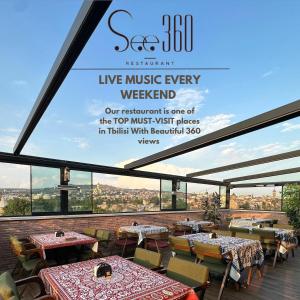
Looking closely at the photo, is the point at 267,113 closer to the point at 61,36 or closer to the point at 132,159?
the point at 61,36

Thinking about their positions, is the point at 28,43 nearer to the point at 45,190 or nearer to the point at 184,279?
the point at 184,279

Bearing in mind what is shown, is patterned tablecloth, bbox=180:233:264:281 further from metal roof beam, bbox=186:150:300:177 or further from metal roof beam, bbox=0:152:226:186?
metal roof beam, bbox=0:152:226:186

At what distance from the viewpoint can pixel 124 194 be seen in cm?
894

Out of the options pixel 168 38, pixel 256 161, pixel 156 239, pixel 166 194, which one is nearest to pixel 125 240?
pixel 156 239

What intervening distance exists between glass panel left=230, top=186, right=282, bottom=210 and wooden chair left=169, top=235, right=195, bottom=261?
876 centimetres

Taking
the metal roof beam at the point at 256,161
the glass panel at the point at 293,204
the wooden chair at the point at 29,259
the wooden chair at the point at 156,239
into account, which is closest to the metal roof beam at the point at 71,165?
the metal roof beam at the point at 256,161

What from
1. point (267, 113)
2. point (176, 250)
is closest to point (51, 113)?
point (176, 250)

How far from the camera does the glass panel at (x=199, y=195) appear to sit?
11281mm

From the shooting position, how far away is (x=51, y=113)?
16.1 feet

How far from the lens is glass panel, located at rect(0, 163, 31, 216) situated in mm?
6453

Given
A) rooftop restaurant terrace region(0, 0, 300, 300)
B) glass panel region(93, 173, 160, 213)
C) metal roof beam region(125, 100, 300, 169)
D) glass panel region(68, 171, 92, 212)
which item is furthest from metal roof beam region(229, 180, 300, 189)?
A: glass panel region(68, 171, 92, 212)

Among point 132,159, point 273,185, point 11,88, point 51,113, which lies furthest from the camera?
point 273,185

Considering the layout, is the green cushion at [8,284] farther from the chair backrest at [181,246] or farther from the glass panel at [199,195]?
the glass panel at [199,195]

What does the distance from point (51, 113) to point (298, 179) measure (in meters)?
10.4
